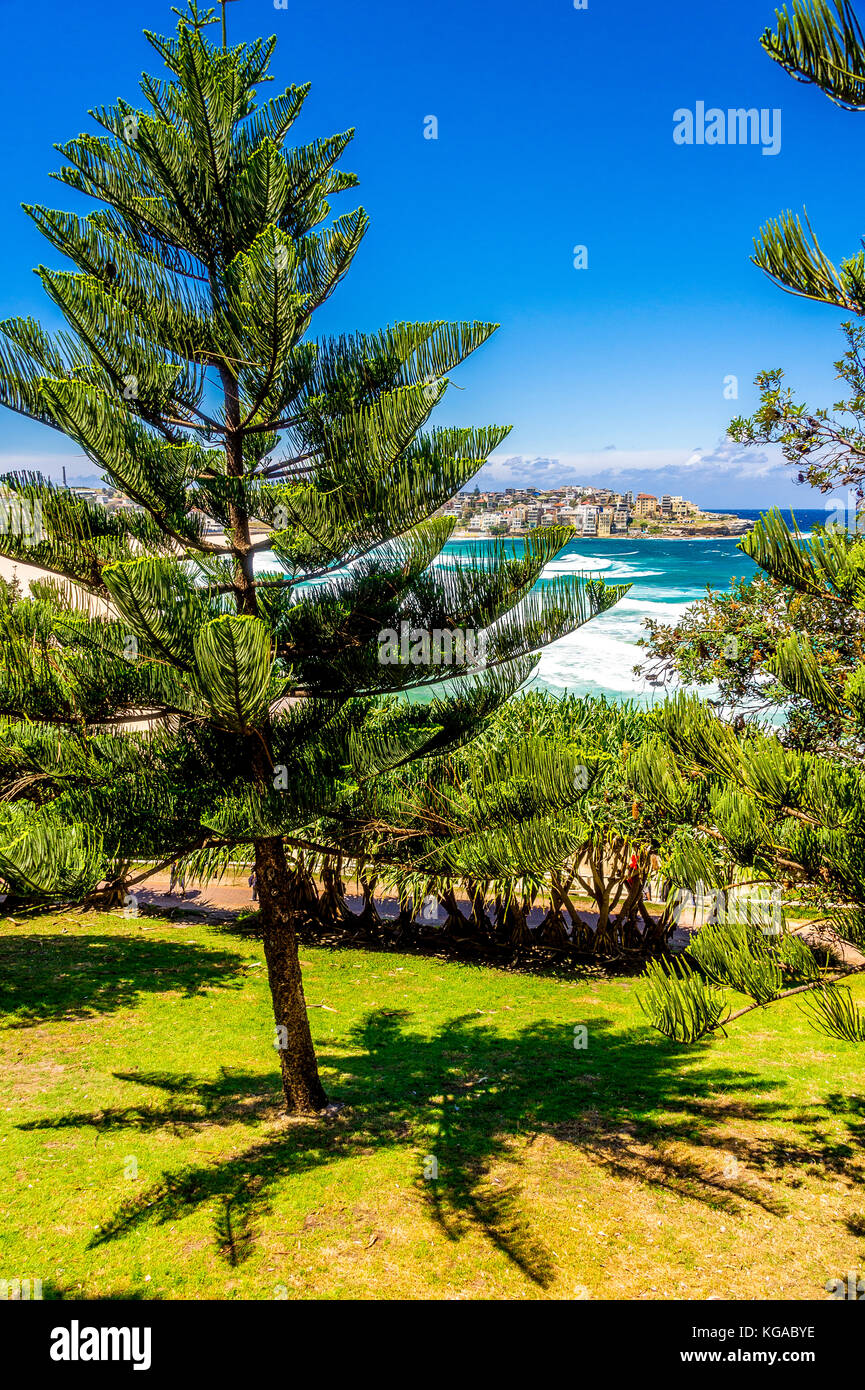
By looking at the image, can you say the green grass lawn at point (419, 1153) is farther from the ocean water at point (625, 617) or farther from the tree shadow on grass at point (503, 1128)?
the ocean water at point (625, 617)

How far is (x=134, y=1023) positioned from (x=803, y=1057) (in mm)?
4915

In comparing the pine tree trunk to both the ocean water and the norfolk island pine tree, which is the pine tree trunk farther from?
the ocean water

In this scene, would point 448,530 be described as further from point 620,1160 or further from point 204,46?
point 620,1160

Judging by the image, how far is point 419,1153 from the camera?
433 cm

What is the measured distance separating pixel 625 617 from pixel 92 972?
110 ft

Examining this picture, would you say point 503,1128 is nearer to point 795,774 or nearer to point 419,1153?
point 419,1153

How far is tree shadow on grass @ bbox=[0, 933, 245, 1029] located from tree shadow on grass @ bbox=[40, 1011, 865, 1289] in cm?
165

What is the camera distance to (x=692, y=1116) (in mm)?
4781

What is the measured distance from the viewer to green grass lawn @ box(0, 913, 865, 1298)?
329 centimetres

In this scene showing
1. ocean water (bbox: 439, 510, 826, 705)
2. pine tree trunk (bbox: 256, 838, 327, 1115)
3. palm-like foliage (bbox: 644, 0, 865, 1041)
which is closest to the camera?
palm-like foliage (bbox: 644, 0, 865, 1041)

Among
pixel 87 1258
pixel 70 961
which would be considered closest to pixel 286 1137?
pixel 87 1258

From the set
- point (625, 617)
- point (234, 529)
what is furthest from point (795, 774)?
point (625, 617)

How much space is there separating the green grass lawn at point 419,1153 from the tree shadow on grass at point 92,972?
48 millimetres

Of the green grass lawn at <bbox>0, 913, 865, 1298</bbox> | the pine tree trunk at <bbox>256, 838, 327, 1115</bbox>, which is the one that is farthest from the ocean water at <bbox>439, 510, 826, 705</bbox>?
the green grass lawn at <bbox>0, 913, 865, 1298</bbox>
